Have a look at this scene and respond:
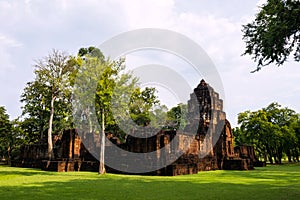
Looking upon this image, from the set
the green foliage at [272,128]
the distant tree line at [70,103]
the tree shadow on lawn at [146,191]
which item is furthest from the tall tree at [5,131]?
the green foliage at [272,128]

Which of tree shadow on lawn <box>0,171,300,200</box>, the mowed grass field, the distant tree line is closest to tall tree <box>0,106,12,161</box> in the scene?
the distant tree line

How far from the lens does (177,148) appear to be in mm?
24516

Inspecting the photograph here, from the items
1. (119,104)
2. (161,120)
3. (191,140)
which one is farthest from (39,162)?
(161,120)

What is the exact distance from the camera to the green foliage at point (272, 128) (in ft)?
149

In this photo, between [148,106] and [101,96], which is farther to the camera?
[148,106]

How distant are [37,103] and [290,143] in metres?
40.2

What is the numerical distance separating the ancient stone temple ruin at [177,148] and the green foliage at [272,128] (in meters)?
9.51

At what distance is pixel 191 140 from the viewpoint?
2755cm

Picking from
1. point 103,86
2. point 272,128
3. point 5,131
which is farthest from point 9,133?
point 272,128

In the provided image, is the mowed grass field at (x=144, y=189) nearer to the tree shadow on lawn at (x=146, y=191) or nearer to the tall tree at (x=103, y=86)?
the tree shadow on lawn at (x=146, y=191)

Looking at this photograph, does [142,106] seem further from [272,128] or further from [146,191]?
[146,191]

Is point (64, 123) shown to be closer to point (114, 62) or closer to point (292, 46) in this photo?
point (114, 62)

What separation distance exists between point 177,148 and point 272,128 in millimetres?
27162

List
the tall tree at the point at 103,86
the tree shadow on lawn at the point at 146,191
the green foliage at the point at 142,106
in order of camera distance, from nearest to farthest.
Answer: the tree shadow on lawn at the point at 146,191 → the tall tree at the point at 103,86 → the green foliage at the point at 142,106
